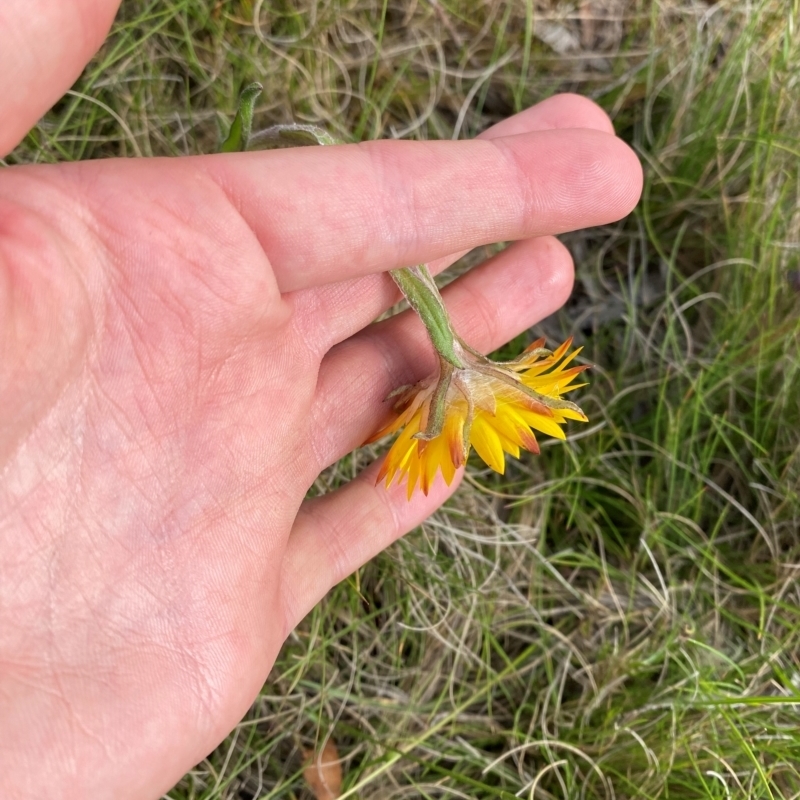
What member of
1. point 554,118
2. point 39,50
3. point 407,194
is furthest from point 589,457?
point 39,50

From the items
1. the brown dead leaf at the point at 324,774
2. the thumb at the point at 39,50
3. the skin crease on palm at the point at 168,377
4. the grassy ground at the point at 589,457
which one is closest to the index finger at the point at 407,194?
the skin crease on palm at the point at 168,377

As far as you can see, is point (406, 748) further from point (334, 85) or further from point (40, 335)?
point (334, 85)

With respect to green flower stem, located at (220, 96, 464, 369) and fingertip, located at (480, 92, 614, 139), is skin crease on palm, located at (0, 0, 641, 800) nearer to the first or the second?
green flower stem, located at (220, 96, 464, 369)

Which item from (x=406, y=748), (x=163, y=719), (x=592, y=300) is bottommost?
(x=406, y=748)

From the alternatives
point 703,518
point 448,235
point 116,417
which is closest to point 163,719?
point 116,417

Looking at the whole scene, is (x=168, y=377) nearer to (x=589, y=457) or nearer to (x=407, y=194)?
(x=407, y=194)

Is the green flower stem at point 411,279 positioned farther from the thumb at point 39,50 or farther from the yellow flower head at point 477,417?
the thumb at point 39,50

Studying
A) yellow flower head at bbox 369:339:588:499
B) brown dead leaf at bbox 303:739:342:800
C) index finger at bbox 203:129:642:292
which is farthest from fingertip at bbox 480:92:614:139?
brown dead leaf at bbox 303:739:342:800

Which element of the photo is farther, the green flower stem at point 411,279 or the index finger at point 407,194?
the green flower stem at point 411,279
